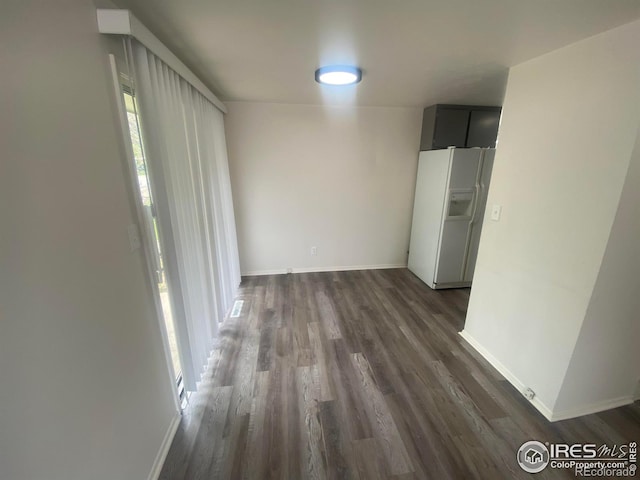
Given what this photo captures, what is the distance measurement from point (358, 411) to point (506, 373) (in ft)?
4.08

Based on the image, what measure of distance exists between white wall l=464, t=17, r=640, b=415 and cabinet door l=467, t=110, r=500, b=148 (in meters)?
→ 1.41

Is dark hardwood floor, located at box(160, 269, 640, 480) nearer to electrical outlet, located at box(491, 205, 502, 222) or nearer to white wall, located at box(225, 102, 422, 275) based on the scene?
electrical outlet, located at box(491, 205, 502, 222)

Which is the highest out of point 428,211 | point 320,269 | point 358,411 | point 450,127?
point 450,127

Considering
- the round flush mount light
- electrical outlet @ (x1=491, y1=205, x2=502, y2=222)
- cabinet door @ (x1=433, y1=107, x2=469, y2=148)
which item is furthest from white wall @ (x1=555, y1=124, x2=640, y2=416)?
cabinet door @ (x1=433, y1=107, x2=469, y2=148)

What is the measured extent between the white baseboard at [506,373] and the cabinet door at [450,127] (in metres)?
2.27

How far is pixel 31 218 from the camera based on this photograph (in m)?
0.72

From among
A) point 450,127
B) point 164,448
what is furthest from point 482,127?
point 164,448

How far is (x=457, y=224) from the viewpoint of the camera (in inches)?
121

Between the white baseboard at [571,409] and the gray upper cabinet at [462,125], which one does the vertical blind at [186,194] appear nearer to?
the white baseboard at [571,409]

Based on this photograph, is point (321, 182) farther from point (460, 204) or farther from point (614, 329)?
point (614, 329)

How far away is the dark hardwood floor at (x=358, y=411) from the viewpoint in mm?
1373

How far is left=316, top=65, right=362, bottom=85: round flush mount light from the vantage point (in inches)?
73.7

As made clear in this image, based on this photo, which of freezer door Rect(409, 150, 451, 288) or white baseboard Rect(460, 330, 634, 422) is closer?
white baseboard Rect(460, 330, 634, 422)

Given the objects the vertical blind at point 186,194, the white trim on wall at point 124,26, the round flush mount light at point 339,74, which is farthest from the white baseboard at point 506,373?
the white trim on wall at point 124,26
